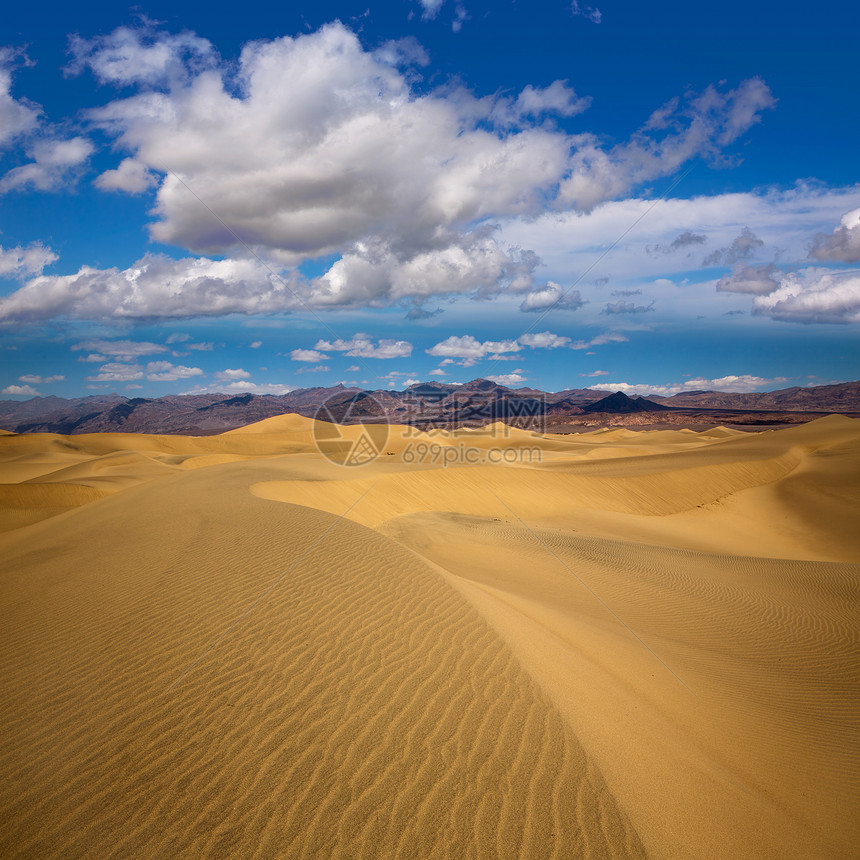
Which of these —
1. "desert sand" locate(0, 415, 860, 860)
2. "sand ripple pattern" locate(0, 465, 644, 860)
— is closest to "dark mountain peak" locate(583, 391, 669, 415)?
"desert sand" locate(0, 415, 860, 860)

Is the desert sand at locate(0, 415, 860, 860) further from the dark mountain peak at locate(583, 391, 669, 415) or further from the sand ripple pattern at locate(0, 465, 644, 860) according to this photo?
the dark mountain peak at locate(583, 391, 669, 415)

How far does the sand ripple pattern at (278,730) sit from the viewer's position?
2.73 meters

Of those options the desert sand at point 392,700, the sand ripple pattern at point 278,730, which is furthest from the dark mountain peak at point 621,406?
the sand ripple pattern at point 278,730

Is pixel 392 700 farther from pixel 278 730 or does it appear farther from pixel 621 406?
pixel 621 406

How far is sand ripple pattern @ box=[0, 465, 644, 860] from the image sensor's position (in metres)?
2.73

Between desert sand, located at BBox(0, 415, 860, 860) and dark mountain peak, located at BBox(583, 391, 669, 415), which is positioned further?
dark mountain peak, located at BBox(583, 391, 669, 415)

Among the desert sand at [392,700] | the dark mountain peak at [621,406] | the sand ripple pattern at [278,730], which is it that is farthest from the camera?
the dark mountain peak at [621,406]

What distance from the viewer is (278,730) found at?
338cm

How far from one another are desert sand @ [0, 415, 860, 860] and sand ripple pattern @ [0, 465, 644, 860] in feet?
0.06

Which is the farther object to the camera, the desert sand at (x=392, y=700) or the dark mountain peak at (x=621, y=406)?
the dark mountain peak at (x=621, y=406)

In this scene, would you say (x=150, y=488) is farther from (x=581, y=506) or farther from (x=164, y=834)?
(x=581, y=506)

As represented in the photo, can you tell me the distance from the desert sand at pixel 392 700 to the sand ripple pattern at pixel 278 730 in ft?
0.06

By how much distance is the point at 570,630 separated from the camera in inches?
255

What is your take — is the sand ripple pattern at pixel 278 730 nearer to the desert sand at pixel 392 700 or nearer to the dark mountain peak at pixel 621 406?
the desert sand at pixel 392 700
